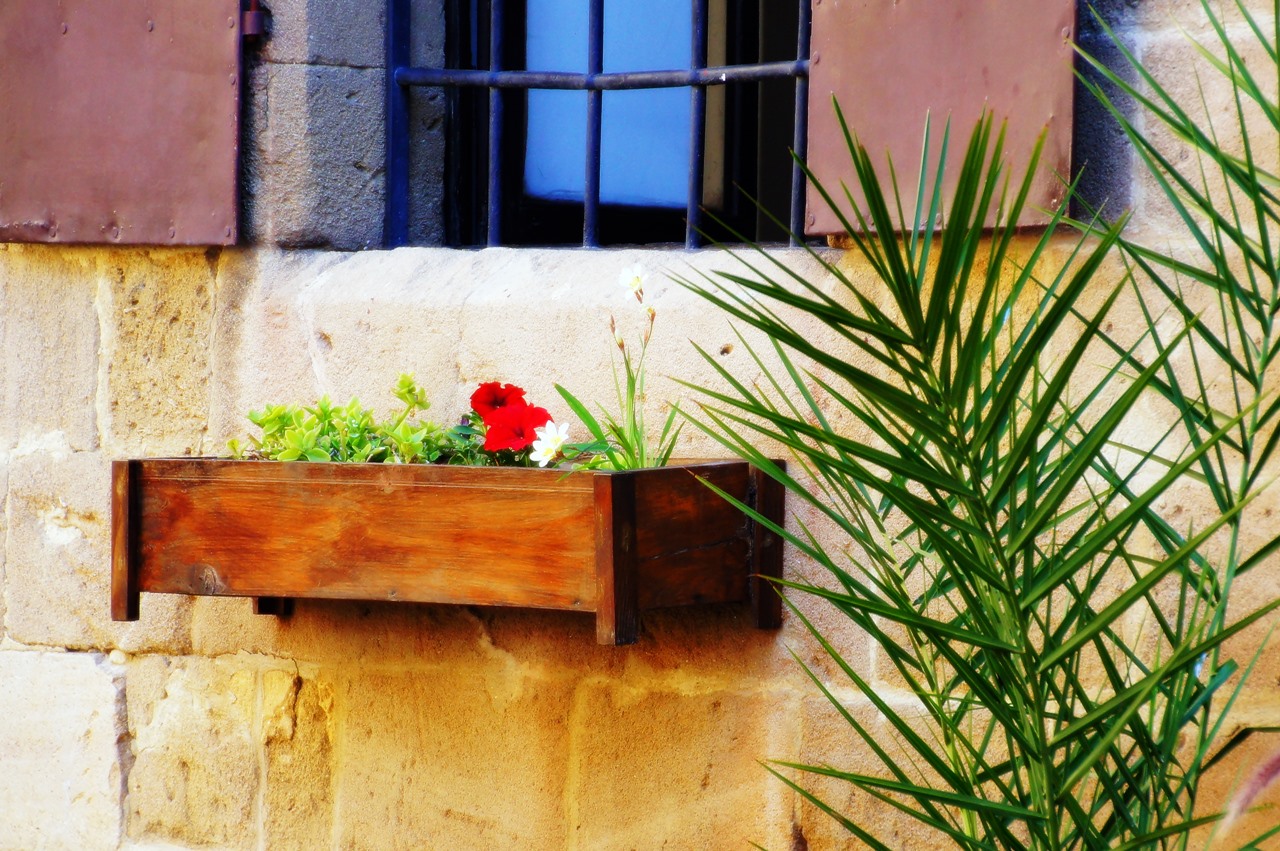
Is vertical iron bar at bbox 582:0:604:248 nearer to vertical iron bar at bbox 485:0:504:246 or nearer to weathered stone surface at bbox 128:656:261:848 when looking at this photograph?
vertical iron bar at bbox 485:0:504:246

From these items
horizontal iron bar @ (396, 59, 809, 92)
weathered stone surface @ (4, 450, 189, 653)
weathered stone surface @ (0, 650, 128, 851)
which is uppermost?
horizontal iron bar @ (396, 59, 809, 92)

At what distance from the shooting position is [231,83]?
2.23 m

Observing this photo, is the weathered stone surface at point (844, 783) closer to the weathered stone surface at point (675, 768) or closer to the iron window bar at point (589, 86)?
the weathered stone surface at point (675, 768)

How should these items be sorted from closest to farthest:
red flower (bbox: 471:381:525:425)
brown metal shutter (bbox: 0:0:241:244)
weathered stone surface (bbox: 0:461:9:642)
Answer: red flower (bbox: 471:381:525:425), brown metal shutter (bbox: 0:0:241:244), weathered stone surface (bbox: 0:461:9:642)

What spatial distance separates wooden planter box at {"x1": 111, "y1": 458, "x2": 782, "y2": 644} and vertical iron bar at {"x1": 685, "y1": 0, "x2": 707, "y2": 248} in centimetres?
49

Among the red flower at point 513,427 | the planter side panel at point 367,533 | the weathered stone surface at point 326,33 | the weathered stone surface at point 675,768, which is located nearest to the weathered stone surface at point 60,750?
the planter side panel at point 367,533

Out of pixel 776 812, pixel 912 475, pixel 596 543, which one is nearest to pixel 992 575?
pixel 912 475

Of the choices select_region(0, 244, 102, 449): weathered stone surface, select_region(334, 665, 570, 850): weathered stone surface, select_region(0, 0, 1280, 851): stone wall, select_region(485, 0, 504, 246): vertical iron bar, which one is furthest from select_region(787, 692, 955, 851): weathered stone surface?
select_region(0, 244, 102, 449): weathered stone surface

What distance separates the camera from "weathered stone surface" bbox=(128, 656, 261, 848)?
2.31 m

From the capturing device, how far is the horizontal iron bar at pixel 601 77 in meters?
2.12

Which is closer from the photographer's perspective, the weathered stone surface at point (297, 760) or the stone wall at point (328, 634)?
the stone wall at point (328, 634)

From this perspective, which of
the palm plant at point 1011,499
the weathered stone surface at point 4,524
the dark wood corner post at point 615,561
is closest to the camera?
the palm plant at point 1011,499

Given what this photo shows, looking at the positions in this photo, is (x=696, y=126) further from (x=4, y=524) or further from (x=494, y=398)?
(x=4, y=524)

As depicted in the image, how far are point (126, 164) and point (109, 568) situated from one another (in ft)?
Answer: 2.19
